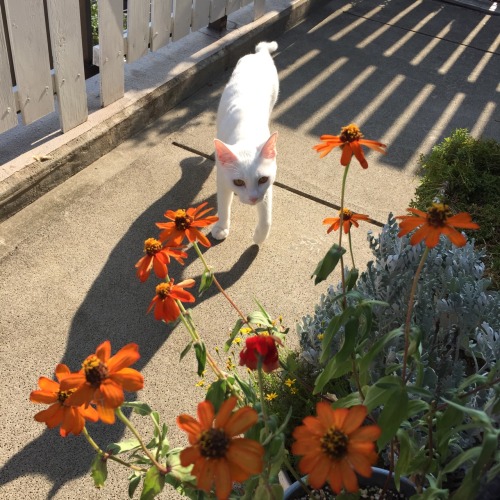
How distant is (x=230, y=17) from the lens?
519 cm

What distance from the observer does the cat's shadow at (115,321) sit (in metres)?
2.28

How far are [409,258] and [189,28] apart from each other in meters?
3.02

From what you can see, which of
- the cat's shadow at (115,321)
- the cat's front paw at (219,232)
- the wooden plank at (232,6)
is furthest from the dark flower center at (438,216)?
the wooden plank at (232,6)

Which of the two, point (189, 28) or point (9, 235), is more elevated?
point (189, 28)

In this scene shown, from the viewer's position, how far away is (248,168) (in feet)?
8.89

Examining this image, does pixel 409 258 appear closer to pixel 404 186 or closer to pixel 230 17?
pixel 404 186

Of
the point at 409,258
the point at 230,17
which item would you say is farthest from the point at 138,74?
the point at 409,258

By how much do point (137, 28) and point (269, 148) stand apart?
1.83m

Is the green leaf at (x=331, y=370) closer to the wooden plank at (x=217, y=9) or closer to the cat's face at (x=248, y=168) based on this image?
the cat's face at (x=248, y=168)

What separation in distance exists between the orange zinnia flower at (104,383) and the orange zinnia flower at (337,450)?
0.29 meters

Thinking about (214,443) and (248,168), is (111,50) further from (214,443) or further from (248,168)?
(214,443)

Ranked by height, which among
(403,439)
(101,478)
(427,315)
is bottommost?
(427,315)

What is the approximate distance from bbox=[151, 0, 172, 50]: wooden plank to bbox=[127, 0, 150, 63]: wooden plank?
8cm

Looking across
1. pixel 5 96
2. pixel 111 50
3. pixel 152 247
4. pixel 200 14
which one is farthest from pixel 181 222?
pixel 200 14
